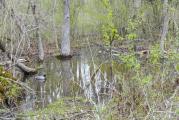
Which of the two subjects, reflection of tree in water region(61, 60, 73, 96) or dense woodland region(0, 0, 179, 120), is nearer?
dense woodland region(0, 0, 179, 120)

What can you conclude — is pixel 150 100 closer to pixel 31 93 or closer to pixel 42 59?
pixel 31 93

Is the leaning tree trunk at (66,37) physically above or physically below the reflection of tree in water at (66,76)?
above

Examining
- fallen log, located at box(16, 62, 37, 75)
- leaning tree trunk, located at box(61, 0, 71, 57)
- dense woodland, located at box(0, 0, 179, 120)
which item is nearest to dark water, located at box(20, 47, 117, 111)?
dense woodland, located at box(0, 0, 179, 120)

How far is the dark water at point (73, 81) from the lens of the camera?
8689 mm

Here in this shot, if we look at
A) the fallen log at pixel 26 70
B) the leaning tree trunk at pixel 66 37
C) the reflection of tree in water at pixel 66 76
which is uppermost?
the leaning tree trunk at pixel 66 37

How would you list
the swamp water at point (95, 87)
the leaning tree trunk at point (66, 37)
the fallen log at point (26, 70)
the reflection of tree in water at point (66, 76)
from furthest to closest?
the leaning tree trunk at point (66, 37) → the fallen log at point (26, 70) → the reflection of tree in water at point (66, 76) → the swamp water at point (95, 87)

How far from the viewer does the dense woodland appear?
645 cm

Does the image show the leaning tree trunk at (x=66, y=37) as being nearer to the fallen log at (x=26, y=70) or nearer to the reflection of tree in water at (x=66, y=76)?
the reflection of tree in water at (x=66, y=76)

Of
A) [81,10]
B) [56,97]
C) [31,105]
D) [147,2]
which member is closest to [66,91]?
[56,97]

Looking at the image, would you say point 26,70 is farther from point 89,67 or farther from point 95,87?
point 95,87

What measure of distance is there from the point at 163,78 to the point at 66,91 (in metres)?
4.71

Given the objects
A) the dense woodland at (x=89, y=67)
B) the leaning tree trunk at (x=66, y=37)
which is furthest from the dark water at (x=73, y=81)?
the leaning tree trunk at (x=66, y=37)

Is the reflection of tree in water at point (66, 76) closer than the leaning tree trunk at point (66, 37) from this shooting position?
Yes

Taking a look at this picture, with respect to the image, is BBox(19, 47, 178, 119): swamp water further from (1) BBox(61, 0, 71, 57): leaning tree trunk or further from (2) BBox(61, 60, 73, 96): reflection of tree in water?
(1) BBox(61, 0, 71, 57): leaning tree trunk
